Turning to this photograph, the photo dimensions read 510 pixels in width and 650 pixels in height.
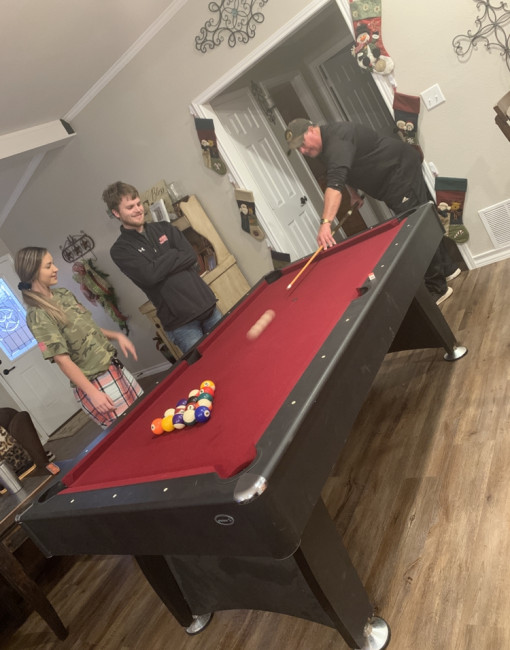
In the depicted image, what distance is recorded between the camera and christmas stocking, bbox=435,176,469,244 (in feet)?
10.8

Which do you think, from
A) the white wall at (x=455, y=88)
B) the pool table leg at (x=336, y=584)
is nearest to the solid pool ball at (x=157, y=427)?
the pool table leg at (x=336, y=584)

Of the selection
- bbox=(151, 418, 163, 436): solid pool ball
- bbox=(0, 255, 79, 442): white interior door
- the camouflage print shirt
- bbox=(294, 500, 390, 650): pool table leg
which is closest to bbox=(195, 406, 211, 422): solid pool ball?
bbox=(151, 418, 163, 436): solid pool ball

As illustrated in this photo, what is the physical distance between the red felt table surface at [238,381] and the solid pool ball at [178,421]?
2 centimetres

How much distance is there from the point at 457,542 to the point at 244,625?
809 millimetres

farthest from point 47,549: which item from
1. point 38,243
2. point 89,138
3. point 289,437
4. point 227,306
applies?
point 38,243

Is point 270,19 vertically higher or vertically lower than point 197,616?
higher

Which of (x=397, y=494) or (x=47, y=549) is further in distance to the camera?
(x=397, y=494)

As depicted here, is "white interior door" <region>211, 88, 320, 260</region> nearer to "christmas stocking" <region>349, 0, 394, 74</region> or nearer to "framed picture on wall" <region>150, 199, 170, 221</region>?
"framed picture on wall" <region>150, 199, 170, 221</region>

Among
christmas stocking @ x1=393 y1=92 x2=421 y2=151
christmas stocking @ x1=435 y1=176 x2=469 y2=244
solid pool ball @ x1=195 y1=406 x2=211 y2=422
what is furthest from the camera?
christmas stocking @ x1=435 y1=176 x2=469 y2=244

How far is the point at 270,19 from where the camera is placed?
11.0 ft

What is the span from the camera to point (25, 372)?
5738mm

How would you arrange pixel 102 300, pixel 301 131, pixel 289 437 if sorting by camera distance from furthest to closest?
pixel 102 300 < pixel 301 131 < pixel 289 437

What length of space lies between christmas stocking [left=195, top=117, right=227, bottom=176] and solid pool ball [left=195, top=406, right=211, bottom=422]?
2960mm

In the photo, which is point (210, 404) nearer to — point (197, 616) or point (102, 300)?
point (197, 616)
